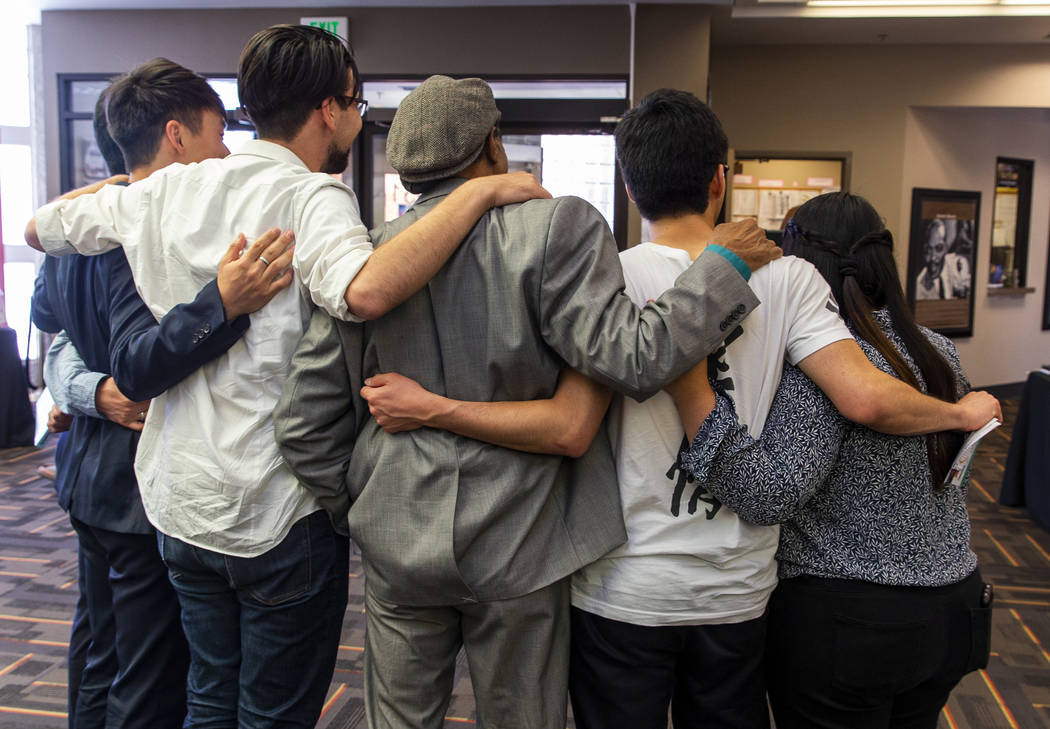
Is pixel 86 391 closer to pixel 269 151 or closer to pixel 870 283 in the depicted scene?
pixel 269 151

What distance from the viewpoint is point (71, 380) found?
1.65 meters

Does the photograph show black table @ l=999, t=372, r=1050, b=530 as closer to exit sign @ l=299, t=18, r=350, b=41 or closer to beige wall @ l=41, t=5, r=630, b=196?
beige wall @ l=41, t=5, r=630, b=196

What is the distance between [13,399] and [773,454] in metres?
5.88

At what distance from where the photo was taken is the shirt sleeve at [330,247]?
119 cm

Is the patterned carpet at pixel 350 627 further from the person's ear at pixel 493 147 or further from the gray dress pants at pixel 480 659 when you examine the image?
the person's ear at pixel 493 147

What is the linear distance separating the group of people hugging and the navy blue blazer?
1 centimetres

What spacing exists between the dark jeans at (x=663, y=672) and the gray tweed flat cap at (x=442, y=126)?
0.74m

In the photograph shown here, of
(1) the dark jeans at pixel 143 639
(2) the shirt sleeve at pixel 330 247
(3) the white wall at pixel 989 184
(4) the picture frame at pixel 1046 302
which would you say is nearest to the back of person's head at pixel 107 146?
(2) the shirt sleeve at pixel 330 247

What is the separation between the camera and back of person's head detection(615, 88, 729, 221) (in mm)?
1276

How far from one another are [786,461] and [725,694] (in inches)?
15.5

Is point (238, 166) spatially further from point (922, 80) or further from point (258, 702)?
point (922, 80)

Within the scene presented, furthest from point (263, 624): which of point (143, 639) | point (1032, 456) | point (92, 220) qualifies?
point (1032, 456)

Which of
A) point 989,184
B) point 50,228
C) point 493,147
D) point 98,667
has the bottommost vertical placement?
point 98,667

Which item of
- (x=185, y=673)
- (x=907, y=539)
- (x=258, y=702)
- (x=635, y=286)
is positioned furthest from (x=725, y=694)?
(x=185, y=673)
